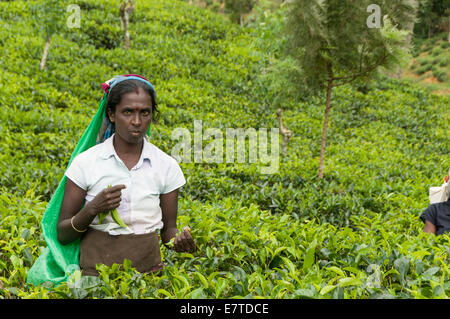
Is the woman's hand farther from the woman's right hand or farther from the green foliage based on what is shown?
the green foliage

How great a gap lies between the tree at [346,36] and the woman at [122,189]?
5.75 m

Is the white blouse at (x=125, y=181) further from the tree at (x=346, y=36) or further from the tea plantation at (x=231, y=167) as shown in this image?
the tree at (x=346, y=36)

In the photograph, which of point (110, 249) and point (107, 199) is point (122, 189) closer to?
point (107, 199)

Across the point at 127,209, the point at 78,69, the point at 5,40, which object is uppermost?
the point at 5,40

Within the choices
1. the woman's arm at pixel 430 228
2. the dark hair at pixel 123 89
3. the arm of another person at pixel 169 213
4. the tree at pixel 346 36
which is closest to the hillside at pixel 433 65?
the tree at pixel 346 36

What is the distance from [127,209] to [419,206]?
17.8 feet

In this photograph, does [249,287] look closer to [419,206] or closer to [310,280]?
[310,280]

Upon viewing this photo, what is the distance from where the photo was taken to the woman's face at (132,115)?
2055 millimetres

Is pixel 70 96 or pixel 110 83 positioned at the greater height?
pixel 70 96

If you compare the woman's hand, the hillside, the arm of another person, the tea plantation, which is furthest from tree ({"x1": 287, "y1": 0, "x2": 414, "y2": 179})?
the hillside

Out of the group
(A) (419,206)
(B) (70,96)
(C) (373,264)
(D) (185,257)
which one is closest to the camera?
(C) (373,264)

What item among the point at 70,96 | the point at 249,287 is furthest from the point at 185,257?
the point at 70,96

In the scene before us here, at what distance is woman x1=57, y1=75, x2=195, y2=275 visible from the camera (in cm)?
203

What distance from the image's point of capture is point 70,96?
1095cm
